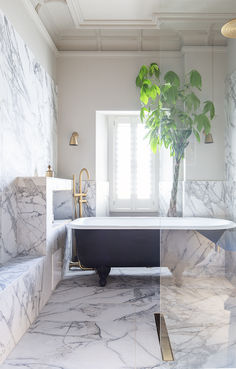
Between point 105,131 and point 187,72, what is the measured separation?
2.91 meters

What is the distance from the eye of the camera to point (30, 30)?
9.69 ft

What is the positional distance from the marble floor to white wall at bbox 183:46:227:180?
0.46 metres

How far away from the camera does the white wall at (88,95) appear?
3869 millimetres

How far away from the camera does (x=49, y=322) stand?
2.18m

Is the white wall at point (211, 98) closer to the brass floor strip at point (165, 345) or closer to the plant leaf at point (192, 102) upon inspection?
the plant leaf at point (192, 102)

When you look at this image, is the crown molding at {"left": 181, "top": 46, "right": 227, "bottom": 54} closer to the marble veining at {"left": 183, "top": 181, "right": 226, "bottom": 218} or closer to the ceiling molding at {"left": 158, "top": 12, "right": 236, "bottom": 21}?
the ceiling molding at {"left": 158, "top": 12, "right": 236, "bottom": 21}

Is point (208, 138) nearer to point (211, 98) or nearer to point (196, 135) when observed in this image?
point (196, 135)

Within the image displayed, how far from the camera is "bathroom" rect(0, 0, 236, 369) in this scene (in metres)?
1.28

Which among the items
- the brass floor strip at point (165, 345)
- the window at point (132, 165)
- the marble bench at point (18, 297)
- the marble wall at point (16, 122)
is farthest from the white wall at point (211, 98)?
the window at point (132, 165)

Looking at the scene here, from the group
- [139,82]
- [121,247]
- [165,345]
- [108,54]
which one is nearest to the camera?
[165,345]

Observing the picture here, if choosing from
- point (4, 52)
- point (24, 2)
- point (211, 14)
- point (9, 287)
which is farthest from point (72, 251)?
point (211, 14)

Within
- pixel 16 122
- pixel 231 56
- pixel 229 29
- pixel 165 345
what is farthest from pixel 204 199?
pixel 16 122

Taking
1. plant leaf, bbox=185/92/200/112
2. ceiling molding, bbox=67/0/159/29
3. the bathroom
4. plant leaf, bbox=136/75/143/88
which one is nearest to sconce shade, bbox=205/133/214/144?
the bathroom

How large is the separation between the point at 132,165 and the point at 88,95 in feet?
3.60
